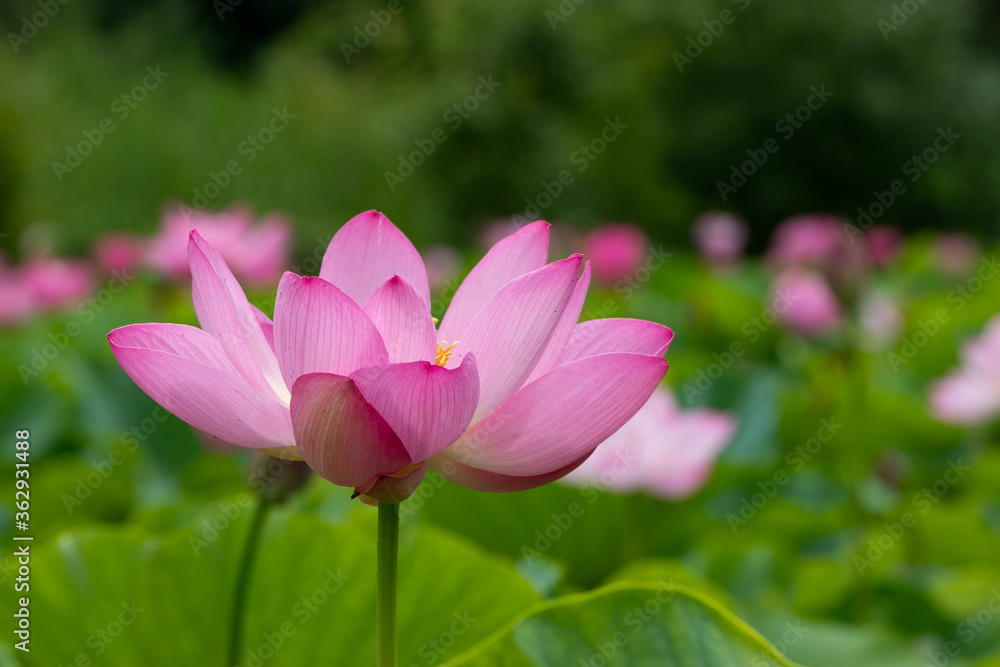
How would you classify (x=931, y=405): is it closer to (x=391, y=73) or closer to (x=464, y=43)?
(x=464, y=43)

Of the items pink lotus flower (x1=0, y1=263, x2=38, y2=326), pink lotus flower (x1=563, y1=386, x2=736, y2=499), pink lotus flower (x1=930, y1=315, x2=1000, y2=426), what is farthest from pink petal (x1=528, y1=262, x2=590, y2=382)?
pink lotus flower (x1=0, y1=263, x2=38, y2=326)

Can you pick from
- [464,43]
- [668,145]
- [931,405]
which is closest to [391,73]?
[464,43]

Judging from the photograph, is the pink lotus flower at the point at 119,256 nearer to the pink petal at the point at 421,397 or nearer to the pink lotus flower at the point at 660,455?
the pink lotus flower at the point at 660,455

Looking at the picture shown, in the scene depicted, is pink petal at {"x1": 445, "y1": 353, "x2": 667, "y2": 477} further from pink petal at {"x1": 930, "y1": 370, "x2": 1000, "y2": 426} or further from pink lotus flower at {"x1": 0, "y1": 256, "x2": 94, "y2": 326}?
pink lotus flower at {"x1": 0, "y1": 256, "x2": 94, "y2": 326}

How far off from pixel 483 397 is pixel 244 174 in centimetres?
591

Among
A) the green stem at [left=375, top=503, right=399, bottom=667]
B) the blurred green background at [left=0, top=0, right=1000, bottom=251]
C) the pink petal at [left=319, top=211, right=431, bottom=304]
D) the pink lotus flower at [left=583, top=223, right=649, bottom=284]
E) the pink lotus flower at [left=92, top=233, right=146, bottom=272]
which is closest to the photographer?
the green stem at [left=375, top=503, right=399, bottom=667]

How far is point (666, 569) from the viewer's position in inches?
30.7

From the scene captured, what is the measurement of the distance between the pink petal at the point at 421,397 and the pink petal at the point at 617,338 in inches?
2.2

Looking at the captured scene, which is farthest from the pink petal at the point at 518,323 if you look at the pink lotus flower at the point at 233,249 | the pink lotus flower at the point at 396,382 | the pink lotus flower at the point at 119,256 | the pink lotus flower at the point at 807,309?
the pink lotus flower at the point at 119,256

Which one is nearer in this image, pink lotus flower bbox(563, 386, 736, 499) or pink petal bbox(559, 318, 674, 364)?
pink petal bbox(559, 318, 674, 364)

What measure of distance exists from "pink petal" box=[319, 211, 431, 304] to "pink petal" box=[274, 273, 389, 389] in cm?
9

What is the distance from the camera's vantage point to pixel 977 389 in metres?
1.24

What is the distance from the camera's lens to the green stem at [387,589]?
31 cm

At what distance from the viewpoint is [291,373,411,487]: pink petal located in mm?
317
